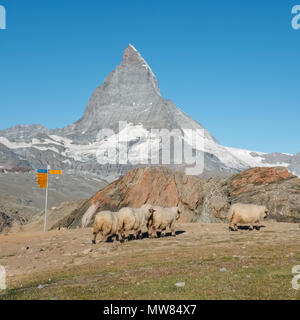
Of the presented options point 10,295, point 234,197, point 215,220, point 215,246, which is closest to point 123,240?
point 215,246

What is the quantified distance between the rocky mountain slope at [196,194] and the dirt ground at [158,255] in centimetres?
954

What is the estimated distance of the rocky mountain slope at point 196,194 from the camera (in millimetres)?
34562

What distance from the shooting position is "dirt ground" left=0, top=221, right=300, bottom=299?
13570 mm

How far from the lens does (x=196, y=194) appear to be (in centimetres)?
3662

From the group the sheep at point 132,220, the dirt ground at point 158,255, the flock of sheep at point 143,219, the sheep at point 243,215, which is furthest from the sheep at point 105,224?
the sheep at point 243,215

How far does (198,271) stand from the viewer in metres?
12.7

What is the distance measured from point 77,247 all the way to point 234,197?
21.0 meters

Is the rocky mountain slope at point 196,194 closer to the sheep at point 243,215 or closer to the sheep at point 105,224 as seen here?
the sheep at point 243,215

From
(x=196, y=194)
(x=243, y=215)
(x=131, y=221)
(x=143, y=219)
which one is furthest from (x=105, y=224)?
(x=196, y=194)

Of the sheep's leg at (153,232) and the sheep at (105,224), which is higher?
the sheep at (105,224)

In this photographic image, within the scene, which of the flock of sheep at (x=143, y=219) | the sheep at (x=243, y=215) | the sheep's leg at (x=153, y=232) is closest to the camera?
the flock of sheep at (x=143, y=219)

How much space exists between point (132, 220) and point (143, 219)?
112cm

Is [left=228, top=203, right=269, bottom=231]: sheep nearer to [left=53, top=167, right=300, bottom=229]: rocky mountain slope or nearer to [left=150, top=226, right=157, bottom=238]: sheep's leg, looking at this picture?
[left=150, top=226, right=157, bottom=238]: sheep's leg

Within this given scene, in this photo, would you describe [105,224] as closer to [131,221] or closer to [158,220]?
[131,221]
